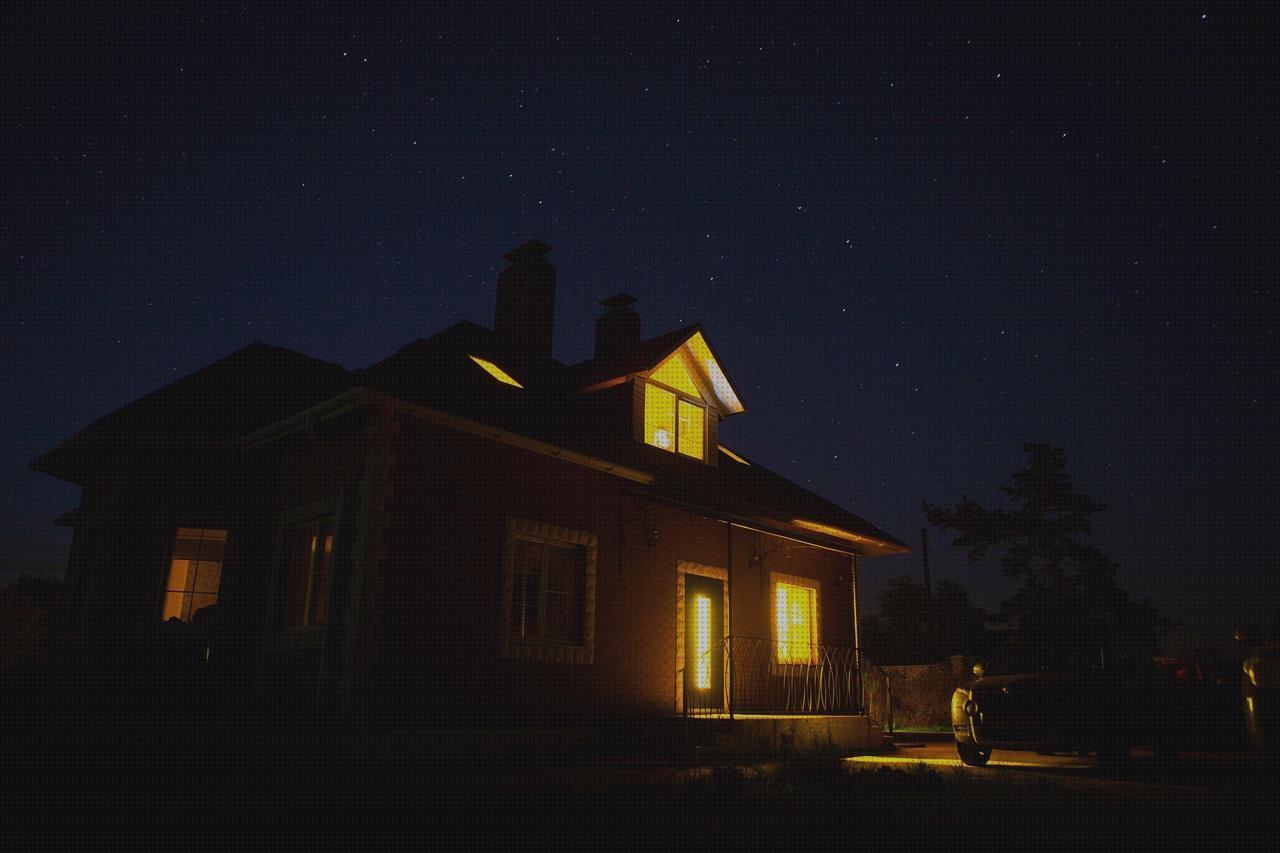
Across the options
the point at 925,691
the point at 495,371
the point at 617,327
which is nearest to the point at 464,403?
the point at 495,371

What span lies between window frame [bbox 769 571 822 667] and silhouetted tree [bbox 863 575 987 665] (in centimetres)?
2815

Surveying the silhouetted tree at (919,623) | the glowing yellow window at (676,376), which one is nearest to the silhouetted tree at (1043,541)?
the silhouetted tree at (919,623)

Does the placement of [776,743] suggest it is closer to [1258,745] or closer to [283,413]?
[1258,745]

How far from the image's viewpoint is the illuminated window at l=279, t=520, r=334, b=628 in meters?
9.78

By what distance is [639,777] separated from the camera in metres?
7.56

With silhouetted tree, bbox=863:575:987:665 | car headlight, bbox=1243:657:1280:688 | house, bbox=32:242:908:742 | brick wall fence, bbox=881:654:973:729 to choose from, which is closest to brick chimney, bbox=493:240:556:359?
house, bbox=32:242:908:742

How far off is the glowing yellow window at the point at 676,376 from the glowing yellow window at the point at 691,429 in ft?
0.80

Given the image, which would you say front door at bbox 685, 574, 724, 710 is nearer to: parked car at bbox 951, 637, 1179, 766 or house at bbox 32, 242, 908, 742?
house at bbox 32, 242, 908, 742

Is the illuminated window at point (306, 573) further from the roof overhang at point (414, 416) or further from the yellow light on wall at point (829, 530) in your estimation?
the yellow light on wall at point (829, 530)

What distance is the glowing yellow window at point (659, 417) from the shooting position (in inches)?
541

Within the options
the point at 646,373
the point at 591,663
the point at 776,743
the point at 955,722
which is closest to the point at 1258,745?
the point at 955,722

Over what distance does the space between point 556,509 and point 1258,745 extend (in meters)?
7.45

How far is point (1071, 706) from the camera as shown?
9008 mm

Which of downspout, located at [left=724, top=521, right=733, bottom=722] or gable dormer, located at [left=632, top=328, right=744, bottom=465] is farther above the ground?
gable dormer, located at [left=632, top=328, right=744, bottom=465]
